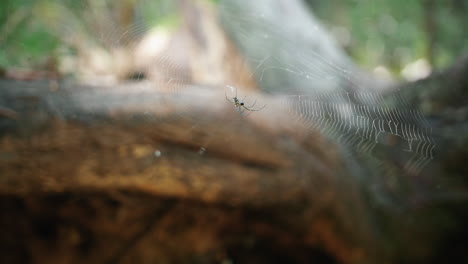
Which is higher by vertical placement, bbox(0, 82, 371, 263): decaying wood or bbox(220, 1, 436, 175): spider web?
bbox(220, 1, 436, 175): spider web

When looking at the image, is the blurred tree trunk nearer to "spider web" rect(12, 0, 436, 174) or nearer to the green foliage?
"spider web" rect(12, 0, 436, 174)

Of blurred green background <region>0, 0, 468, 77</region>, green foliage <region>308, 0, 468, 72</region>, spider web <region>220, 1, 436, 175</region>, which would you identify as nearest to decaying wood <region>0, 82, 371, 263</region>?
spider web <region>220, 1, 436, 175</region>

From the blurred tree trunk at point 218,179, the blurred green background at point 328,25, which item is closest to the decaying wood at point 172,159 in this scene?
the blurred tree trunk at point 218,179

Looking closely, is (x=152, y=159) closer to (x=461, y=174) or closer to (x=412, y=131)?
(x=412, y=131)

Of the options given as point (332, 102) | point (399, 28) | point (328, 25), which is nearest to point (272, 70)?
point (332, 102)

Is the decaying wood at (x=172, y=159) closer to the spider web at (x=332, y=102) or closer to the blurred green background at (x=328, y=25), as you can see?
the spider web at (x=332, y=102)

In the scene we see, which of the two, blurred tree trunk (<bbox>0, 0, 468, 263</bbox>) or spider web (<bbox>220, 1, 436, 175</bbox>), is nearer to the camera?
spider web (<bbox>220, 1, 436, 175</bbox>)

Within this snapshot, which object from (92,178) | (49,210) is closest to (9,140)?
(92,178)

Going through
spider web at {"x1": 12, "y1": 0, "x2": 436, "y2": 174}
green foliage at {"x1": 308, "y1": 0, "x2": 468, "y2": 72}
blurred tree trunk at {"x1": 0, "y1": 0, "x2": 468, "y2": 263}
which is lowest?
blurred tree trunk at {"x1": 0, "y1": 0, "x2": 468, "y2": 263}
